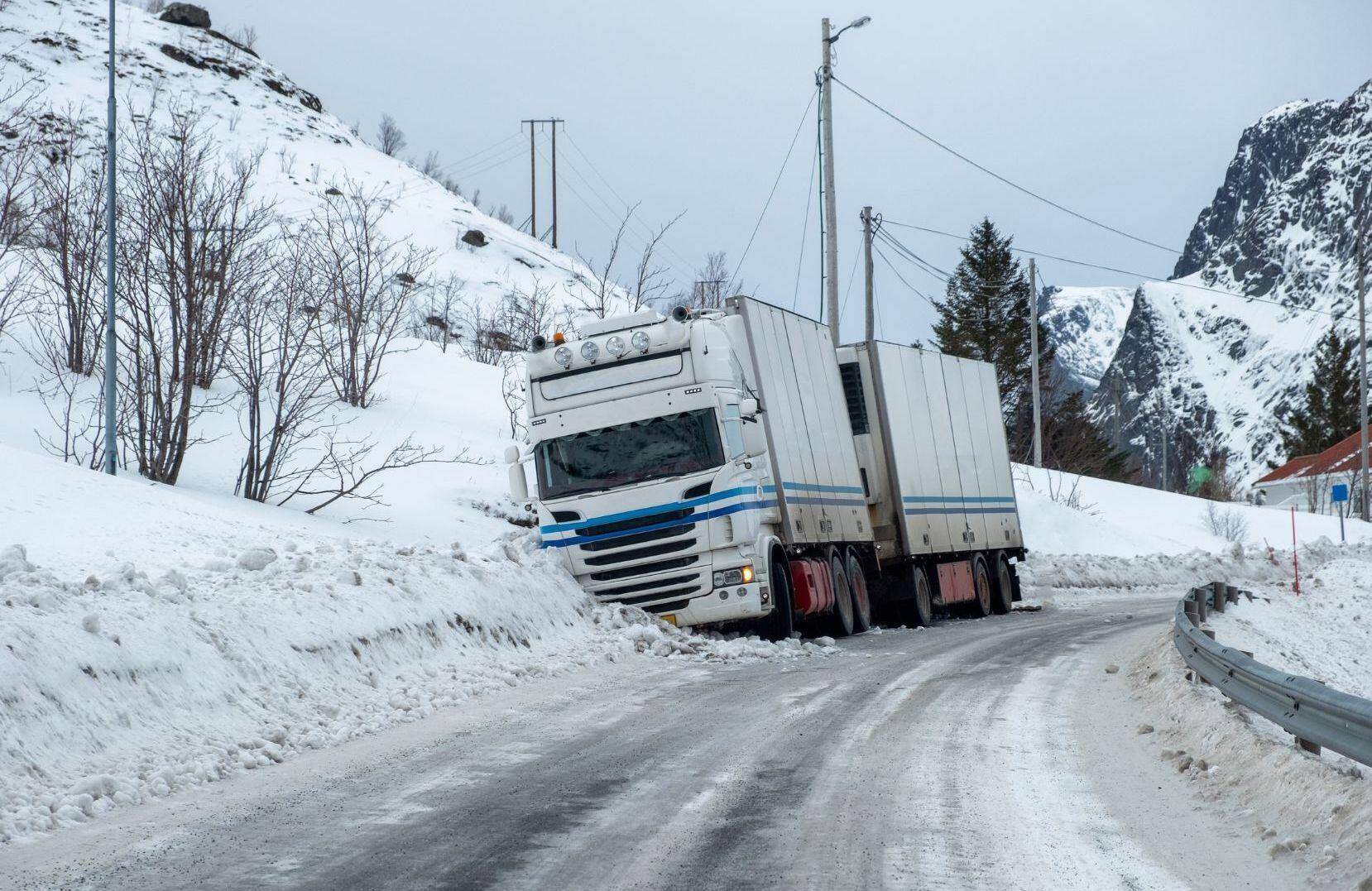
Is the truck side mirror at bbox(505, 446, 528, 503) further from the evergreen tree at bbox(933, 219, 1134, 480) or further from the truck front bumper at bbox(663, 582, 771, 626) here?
the evergreen tree at bbox(933, 219, 1134, 480)

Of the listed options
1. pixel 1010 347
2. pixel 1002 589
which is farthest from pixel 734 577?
pixel 1010 347

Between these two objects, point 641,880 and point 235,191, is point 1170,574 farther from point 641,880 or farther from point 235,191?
point 641,880

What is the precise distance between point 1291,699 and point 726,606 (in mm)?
8650

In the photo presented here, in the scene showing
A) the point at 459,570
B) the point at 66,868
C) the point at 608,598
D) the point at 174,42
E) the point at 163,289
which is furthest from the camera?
the point at 174,42

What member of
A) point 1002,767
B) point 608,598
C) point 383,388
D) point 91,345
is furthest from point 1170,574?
point 1002,767

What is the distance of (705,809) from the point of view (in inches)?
270

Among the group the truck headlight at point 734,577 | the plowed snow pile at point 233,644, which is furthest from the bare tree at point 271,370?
the truck headlight at point 734,577

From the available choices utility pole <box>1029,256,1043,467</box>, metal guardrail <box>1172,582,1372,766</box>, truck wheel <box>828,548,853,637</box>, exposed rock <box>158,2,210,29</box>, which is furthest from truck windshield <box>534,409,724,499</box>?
exposed rock <box>158,2,210,29</box>

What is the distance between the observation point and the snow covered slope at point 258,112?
9006 centimetres

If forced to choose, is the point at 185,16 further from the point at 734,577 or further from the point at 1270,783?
the point at 1270,783

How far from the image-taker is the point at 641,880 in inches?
217

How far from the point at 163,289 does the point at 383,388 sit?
11.6m

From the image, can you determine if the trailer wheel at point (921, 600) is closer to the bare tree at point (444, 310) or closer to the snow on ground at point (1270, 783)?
the snow on ground at point (1270, 783)

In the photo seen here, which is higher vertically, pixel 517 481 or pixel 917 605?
pixel 517 481
